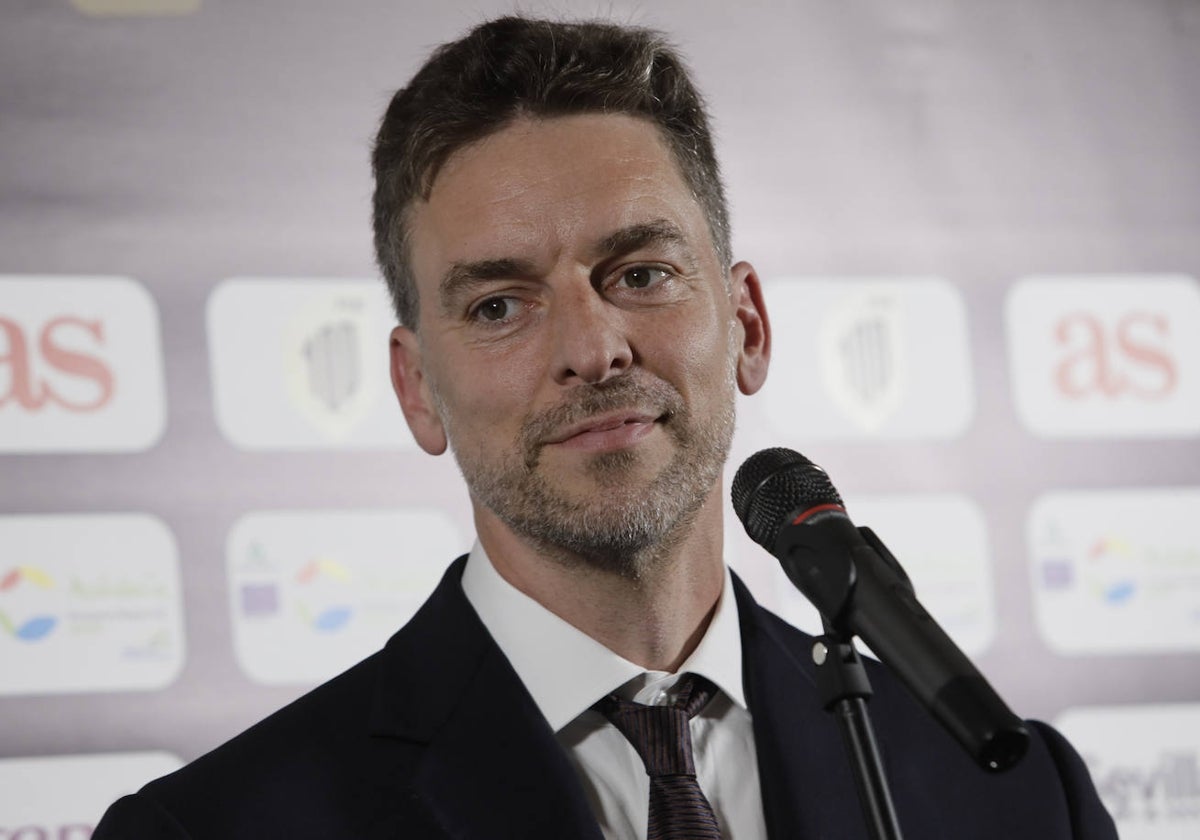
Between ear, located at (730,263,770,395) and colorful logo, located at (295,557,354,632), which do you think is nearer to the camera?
ear, located at (730,263,770,395)

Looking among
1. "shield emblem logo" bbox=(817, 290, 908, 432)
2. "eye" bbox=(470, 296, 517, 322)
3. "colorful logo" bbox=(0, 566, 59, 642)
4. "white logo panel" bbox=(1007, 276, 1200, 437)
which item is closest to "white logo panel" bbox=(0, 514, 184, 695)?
"colorful logo" bbox=(0, 566, 59, 642)

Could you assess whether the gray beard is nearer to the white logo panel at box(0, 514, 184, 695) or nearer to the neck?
the neck

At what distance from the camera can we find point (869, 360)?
3.07m

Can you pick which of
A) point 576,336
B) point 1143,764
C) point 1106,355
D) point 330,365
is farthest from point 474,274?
point 1143,764

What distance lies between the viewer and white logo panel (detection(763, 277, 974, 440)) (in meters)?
3.04

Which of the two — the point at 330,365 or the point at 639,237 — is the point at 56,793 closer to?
the point at 330,365

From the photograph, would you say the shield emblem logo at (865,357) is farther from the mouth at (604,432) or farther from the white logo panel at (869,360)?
the mouth at (604,432)

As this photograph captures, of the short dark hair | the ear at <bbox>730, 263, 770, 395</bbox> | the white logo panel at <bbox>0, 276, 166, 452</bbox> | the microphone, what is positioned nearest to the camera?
the microphone

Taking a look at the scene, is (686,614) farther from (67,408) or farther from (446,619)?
(67,408)

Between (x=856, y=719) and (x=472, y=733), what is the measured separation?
0.62m

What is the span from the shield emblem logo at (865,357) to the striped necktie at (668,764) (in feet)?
4.54

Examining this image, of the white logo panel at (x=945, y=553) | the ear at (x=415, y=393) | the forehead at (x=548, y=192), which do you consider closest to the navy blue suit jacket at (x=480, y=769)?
the ear at (x=415, y=393)

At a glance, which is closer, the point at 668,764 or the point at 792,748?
the point at 668,764

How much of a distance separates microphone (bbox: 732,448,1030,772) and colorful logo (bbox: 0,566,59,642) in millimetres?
1585
